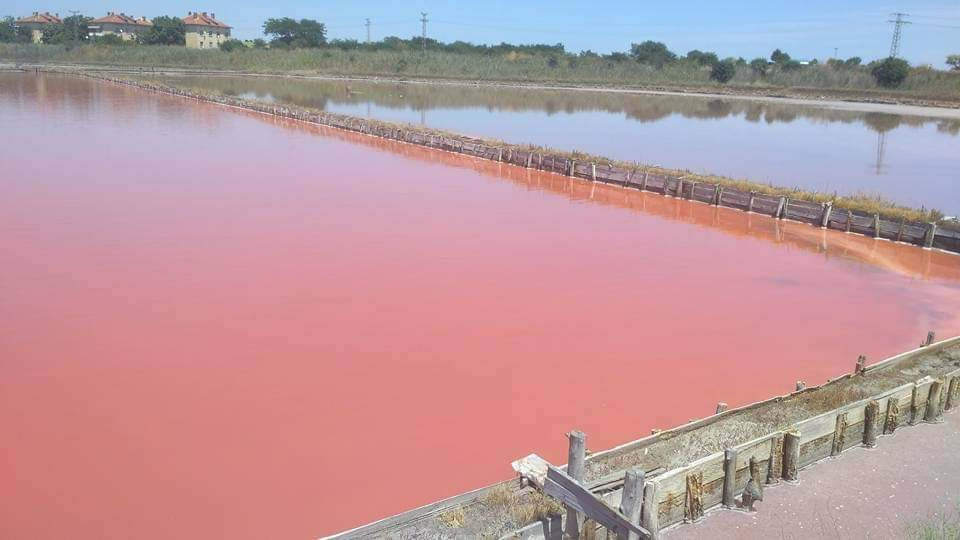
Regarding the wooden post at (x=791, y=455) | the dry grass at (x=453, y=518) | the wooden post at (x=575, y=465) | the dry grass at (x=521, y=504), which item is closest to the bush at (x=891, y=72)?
the wooden post at (x=791, y=455)

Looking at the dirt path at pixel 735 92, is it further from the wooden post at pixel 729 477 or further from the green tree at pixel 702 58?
the wooden post at pixel 729 477

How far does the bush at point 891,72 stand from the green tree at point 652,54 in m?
24.3

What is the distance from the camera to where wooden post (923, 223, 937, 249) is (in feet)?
55.3

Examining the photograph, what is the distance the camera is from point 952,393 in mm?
8477

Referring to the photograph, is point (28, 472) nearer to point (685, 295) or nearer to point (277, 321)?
point (277, 321)

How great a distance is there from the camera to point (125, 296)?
12000 mm

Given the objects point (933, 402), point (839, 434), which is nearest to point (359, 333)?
point (839, 434)

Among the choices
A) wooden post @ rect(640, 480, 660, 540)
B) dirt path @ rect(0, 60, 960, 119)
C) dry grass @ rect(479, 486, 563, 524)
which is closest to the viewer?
wooden post @ rect(640, 480, 660, 540)

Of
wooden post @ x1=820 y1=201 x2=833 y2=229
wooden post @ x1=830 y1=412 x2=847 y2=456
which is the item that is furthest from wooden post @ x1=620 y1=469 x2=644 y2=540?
wooden post @ x1=820 y1=201 x2=833 y2=229

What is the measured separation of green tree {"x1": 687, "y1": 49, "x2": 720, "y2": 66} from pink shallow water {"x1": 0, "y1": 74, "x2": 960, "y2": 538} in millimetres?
72485

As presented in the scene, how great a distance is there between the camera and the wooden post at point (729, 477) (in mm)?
6461

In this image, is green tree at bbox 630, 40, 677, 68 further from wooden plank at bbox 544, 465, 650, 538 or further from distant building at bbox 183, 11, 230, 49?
wooden plank at bbox 544, 465, 650, 538

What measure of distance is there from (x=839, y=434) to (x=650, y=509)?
2734mm

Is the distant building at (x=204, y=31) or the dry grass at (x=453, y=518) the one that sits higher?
the distant building at (x=204, y=31)
